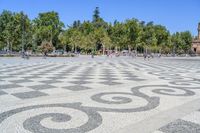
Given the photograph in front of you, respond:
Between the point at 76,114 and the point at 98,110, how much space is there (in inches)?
18.2

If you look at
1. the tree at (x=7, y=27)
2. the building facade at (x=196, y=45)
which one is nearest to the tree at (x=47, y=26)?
the tree at (x=7, y=27)

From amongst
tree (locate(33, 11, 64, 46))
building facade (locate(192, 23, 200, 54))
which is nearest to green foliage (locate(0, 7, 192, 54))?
tree (locate(33, 11, 64, 46))

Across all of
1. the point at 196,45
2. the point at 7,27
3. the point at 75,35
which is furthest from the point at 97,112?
the point at 196,45

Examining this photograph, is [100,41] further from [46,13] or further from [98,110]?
[98,110]

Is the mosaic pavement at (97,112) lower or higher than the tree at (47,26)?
lower

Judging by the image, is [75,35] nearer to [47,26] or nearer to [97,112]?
[47,26]

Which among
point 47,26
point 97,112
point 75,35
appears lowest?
point 97,112

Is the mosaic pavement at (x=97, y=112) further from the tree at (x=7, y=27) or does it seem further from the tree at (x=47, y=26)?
the tree at (x=47, y=26)

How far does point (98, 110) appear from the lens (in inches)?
173

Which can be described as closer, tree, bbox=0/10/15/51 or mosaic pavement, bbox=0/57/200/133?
mosaic pavement, bbox=0/57/200/133

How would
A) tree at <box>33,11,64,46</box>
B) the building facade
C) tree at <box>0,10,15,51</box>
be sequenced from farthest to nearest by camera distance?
the building facade
tree at <box>33,11,64,46</box>
tree at <box>0,10,15,51</box>

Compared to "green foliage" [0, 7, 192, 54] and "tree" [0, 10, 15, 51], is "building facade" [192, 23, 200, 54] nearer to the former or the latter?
"green foliage" [0, 7, 192, 54]

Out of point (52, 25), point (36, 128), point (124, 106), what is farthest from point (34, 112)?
point (52, 25)

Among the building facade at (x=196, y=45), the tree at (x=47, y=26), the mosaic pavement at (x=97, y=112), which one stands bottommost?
the mosaic pavement at (x=97, y=112)
